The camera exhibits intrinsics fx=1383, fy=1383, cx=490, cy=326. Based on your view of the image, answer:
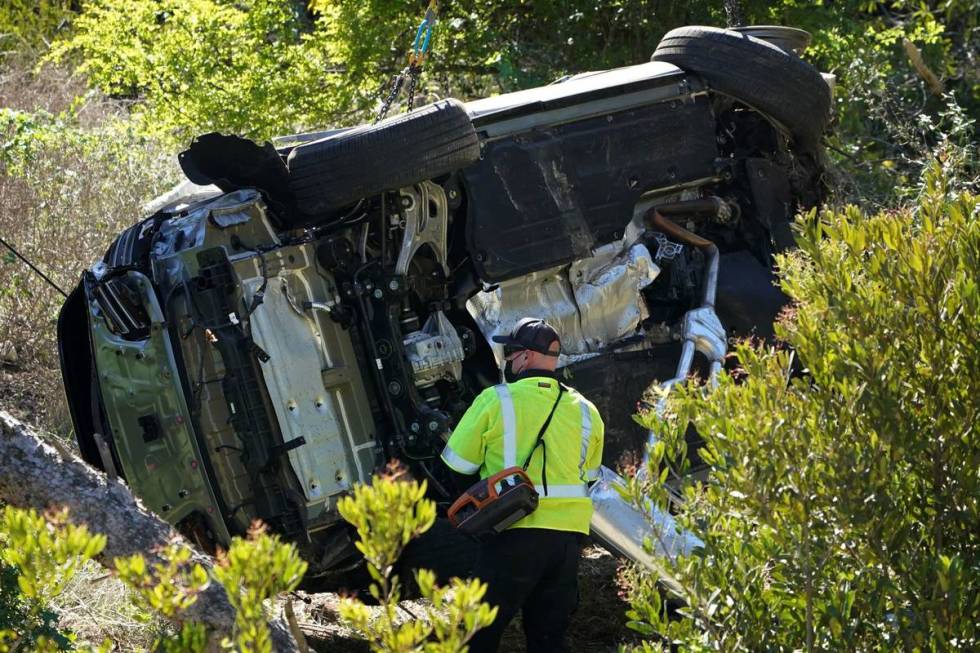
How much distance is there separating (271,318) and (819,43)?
6.42m

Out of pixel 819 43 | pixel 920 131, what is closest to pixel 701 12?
pixel 819 43

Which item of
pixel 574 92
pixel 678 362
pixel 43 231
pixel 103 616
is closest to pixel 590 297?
pixel 678 362

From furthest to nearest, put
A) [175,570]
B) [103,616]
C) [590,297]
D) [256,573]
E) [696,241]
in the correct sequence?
[696,241] → [590,297] → [103,616] → [175,570] → [256,573]

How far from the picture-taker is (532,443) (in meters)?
4.78

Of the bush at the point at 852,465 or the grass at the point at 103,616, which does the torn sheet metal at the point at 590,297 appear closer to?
the grass at the point at 103,616

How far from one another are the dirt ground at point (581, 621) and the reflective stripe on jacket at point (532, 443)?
1.04 m

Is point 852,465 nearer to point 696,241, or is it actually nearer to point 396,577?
point 396,577

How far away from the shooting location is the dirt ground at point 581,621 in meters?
5.88

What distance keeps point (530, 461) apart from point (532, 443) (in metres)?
0.06

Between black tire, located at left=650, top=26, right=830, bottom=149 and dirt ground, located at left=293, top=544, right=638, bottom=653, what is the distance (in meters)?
2.29

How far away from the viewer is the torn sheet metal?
6.07 meters

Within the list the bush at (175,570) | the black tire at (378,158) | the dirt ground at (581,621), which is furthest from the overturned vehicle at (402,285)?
the bush at (175,570)

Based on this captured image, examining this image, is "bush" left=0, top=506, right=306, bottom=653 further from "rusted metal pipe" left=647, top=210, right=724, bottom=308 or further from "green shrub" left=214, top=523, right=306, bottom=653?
"rusted metal pipe" left=647, top=210, right=724, bottom=308

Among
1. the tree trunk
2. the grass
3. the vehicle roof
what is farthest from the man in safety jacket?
the grass
